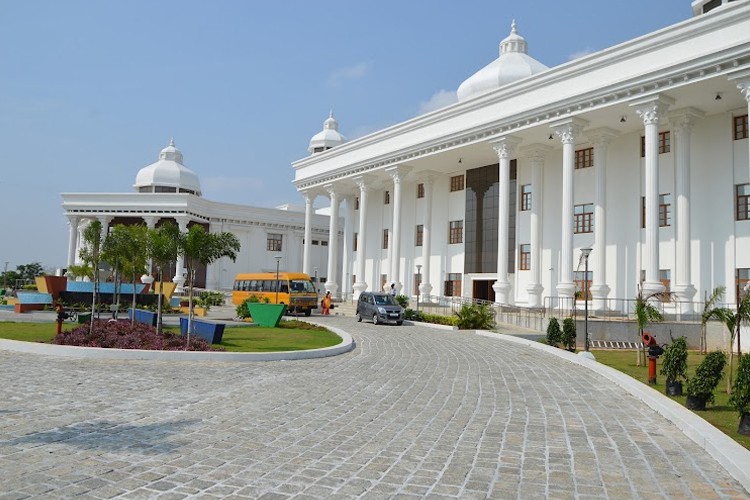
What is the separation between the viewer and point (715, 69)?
Answer: 22250mm

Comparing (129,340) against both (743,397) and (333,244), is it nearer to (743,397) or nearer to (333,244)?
(743,397)

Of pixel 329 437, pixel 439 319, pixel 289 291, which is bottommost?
pixel 329 437

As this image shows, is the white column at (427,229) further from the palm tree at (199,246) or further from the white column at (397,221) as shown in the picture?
the palm tree at (199,246)

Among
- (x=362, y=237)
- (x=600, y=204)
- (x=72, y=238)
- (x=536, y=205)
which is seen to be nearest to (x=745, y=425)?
(x=600, y=204)

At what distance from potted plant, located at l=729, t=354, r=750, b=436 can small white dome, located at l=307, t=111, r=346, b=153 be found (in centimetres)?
5041

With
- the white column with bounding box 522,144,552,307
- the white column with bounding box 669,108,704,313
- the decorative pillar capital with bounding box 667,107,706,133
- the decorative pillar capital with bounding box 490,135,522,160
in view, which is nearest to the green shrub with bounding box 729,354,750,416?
the white column with bounding box 669,108,704,313

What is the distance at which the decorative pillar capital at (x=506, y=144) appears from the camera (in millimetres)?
30781

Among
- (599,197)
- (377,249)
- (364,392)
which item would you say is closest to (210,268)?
(377,249)

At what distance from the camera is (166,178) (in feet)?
189

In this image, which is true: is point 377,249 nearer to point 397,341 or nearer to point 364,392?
point 397,341

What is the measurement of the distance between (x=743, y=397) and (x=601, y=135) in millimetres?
23743

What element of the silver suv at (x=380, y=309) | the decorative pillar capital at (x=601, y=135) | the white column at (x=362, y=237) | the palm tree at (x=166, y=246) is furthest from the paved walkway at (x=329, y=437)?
the white column at (x=362, y=237)

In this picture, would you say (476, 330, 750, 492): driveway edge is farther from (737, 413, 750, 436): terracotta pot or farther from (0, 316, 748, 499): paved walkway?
(737, 413, 750, 436): terracotta pot

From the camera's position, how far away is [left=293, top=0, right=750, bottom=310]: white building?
24266mm
